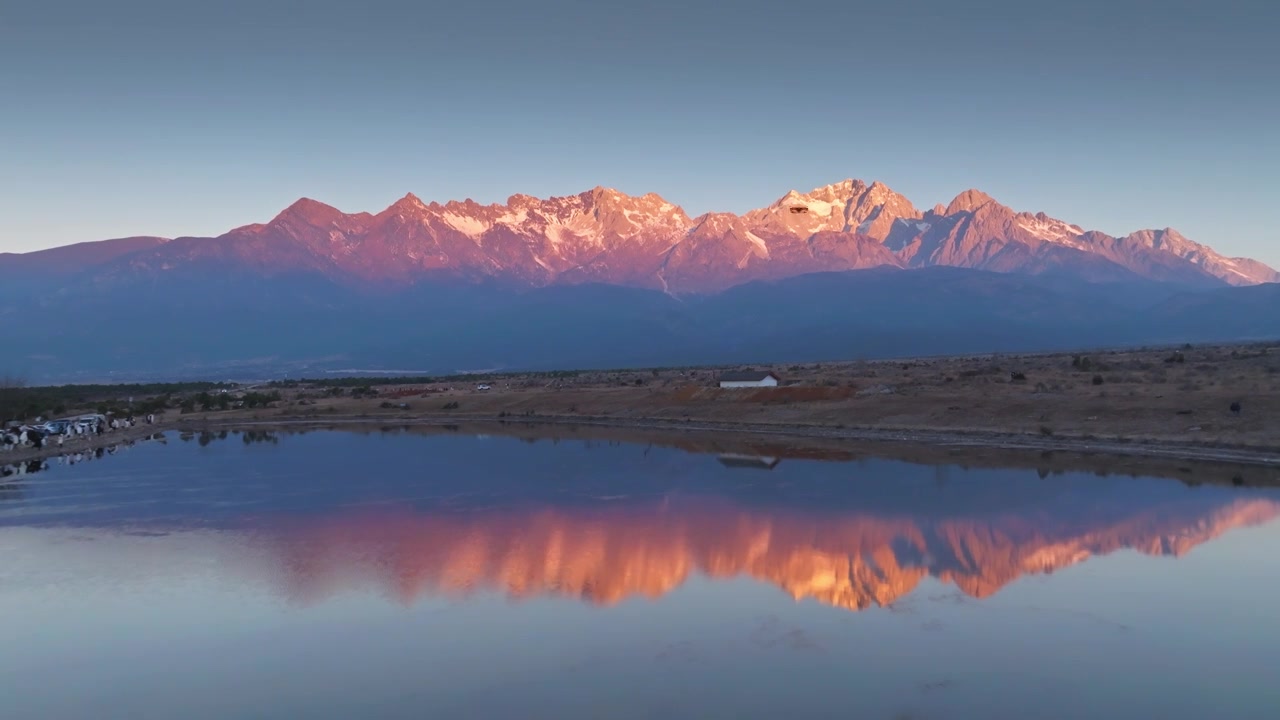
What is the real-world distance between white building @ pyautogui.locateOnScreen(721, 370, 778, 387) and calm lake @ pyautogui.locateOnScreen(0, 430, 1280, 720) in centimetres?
3677

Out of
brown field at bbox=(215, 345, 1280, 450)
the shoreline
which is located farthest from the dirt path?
brown field at bbox=(215, 345, 1280, 450)

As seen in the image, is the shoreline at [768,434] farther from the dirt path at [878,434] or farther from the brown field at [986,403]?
the brown field at [986,403]

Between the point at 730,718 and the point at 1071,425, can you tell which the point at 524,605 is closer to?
the point at 730,718

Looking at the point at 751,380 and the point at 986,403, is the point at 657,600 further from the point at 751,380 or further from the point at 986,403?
the point at 751,380

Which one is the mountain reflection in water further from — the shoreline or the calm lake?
the shoreline

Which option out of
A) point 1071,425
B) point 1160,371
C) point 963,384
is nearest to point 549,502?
point 1071,425

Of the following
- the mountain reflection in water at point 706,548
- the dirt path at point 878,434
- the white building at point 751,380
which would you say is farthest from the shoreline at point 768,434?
the mountain reflection in water at point 706,548

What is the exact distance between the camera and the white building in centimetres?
8256

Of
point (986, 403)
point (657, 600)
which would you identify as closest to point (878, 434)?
point (986, 403)

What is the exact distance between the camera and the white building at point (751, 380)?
271 ft

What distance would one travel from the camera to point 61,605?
26141mm

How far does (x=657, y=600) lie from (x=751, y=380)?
5832 cm

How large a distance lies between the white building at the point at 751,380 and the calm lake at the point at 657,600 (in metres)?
36.8

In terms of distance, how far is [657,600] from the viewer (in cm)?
2589
